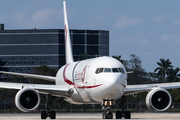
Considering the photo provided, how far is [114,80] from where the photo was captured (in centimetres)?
2125

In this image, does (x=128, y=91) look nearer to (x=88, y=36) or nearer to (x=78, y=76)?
(x=78, y=76)

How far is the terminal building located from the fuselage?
310 ft

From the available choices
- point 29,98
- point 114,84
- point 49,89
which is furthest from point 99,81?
point 49,89

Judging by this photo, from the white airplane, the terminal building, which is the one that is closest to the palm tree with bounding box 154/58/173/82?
the terminal building

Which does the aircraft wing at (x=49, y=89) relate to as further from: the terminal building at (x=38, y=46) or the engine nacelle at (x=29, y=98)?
the terminal building at (x=38, y=46)

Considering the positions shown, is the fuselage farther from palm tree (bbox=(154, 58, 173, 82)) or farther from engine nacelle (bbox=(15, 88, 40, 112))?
palm tree (bbox=(154, 58, 173, 82))

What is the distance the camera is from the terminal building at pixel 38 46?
121m

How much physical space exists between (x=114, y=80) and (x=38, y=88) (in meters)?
5.79

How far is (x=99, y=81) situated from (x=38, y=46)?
3963 inches

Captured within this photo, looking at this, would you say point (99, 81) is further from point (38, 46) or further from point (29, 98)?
point (38, 46)

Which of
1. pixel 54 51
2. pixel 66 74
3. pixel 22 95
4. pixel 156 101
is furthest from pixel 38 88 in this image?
pixel 54 51

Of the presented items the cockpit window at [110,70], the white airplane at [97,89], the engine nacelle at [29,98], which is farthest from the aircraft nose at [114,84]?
the engine nacelle at [29,98]

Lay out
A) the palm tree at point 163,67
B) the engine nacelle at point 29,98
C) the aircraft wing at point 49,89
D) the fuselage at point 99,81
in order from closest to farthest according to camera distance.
Result: 1. the fuselage at point 99,81
2. the engine nacelle at point 29,98
3. the aircraft wing at point 49,89
4. the palm tree at point 163,67

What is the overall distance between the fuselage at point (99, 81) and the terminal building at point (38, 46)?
9460 centimetres
